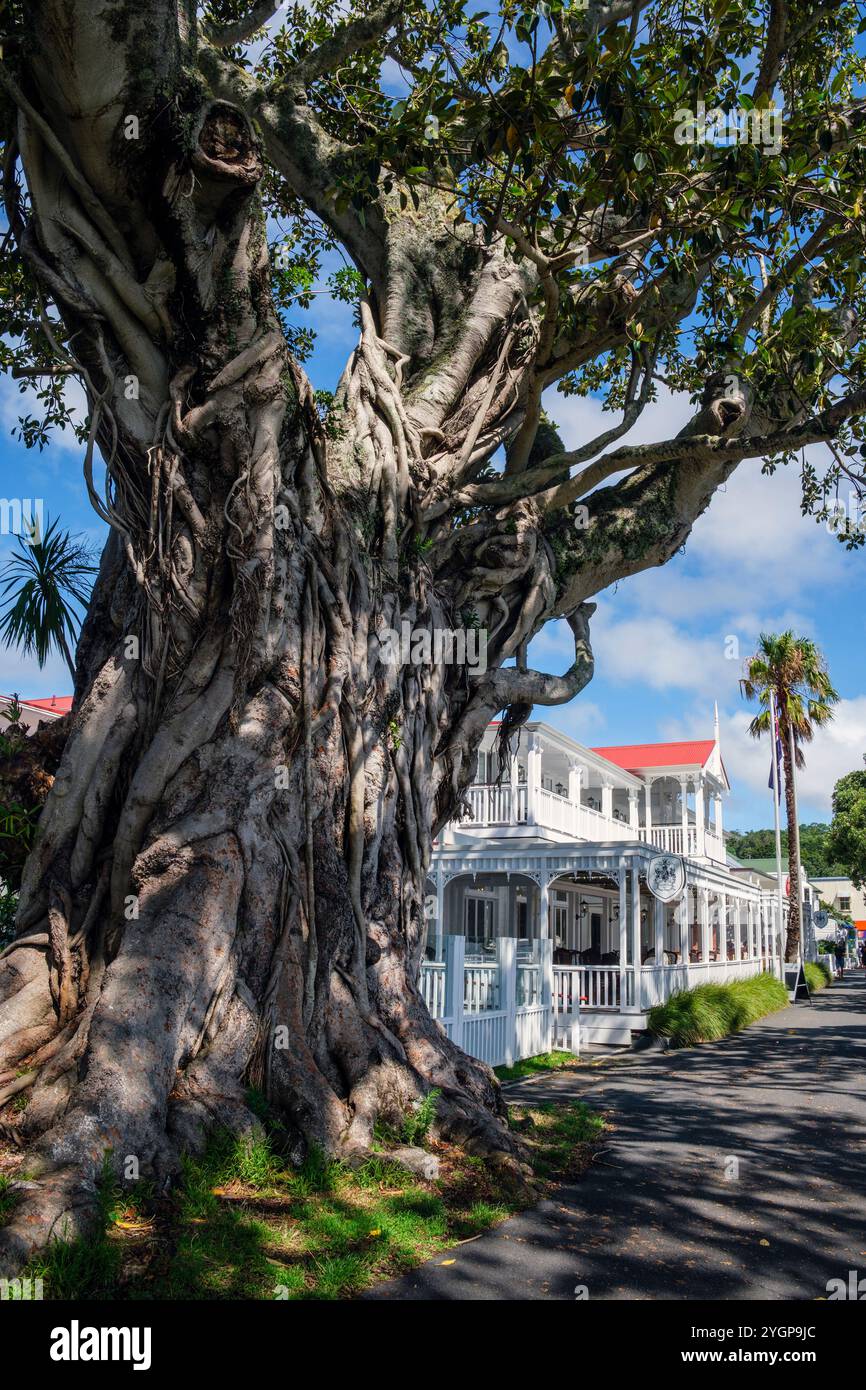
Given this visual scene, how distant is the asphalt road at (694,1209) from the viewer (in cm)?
494

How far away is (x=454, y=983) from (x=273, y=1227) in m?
6.69

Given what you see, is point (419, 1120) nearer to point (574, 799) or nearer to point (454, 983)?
point (454, 983)

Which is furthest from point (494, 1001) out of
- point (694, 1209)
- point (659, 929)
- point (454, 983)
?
point (659, 929)

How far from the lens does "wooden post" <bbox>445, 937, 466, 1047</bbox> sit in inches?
454

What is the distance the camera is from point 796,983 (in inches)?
1171

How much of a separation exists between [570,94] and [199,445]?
10.9 feet

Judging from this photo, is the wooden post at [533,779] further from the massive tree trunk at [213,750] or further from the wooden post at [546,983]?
the massive tree trunk at [213,750]

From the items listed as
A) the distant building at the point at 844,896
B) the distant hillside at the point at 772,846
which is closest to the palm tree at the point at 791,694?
the distant building at the point at 844,896

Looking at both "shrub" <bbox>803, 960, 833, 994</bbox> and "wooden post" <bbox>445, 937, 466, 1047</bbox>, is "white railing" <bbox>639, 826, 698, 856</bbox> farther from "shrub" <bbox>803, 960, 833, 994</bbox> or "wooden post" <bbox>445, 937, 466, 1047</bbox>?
"wooden post" <bbox>445, 937, 466, 1047</bbox>

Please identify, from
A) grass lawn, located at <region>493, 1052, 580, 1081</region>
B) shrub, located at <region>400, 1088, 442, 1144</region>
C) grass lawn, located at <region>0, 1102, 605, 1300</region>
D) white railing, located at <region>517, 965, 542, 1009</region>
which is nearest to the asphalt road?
grass lawn, located at <region>0, 1102, 605, 1300</region>

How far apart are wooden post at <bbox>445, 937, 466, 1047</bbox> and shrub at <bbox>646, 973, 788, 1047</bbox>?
618 cm

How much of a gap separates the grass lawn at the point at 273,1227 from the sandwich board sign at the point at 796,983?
25.4m
